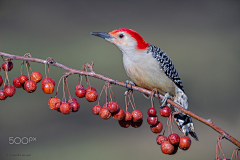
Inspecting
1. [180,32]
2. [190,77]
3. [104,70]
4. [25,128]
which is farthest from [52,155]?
[180,32]

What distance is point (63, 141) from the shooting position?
5879 millimetres

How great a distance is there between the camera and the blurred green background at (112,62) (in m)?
5.83

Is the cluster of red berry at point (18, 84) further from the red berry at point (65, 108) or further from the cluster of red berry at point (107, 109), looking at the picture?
the red berry at point (65, 108)

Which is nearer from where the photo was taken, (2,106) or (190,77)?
(2,106)

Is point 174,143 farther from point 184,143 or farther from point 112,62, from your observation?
point 112,62

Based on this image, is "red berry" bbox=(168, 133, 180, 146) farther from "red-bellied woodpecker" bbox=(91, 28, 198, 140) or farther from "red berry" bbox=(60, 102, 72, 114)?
"red-bellied woodpecker" bbox=(91, 28, 198, 140)

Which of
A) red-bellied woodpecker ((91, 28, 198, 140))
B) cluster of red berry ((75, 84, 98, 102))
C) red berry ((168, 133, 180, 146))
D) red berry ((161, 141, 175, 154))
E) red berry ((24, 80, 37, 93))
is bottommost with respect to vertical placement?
red berry ((161, 141, 175, 154))

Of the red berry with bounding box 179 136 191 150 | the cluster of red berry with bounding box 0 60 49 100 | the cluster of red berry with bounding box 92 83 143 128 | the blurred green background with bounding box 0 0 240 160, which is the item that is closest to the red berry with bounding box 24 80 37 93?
the cluster of red berry with bounding box 0 60 49 100

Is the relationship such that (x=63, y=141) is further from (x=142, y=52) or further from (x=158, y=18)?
(x=158, y=18)

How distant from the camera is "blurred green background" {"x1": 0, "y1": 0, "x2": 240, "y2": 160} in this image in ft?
19.1

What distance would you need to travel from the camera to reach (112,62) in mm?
7953

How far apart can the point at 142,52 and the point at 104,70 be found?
4445mm

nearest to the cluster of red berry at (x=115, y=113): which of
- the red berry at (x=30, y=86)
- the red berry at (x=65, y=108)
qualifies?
the red berry at (x=65, y=108)

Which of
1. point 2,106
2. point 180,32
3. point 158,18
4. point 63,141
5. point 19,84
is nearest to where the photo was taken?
point 19,84
